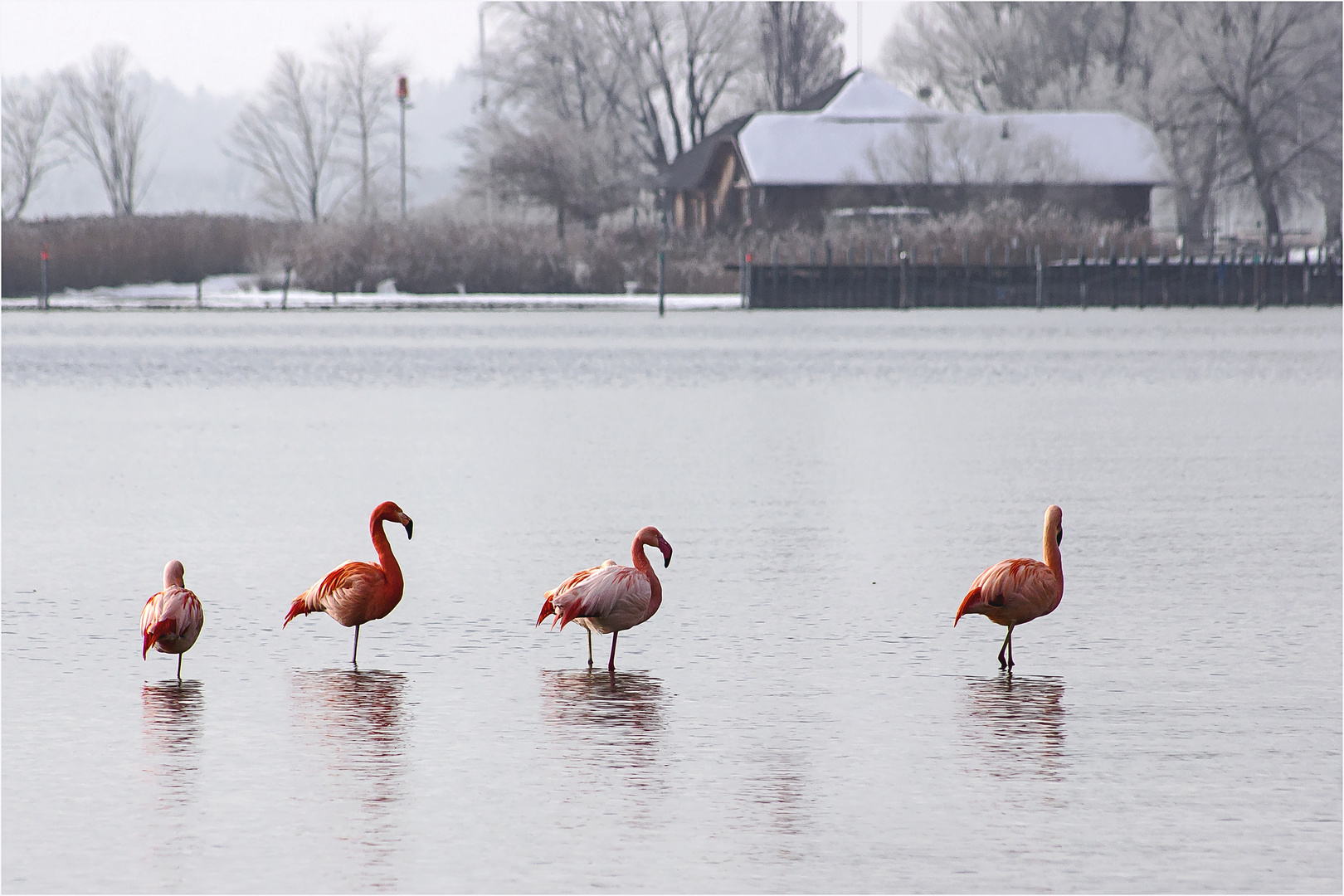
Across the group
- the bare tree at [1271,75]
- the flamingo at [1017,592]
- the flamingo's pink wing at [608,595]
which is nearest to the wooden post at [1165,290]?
the bare tree at [1271,75]

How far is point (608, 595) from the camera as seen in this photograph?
834 cm

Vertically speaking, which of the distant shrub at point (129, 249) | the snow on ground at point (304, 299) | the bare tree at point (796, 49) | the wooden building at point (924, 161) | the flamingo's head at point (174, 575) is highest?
the bare tree at point (796, 49)

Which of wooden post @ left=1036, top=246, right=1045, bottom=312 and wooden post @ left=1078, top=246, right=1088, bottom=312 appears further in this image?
wooden post @ left=1078, top=246, right=1088, bottom=312

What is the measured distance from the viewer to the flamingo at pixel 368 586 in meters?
8.66

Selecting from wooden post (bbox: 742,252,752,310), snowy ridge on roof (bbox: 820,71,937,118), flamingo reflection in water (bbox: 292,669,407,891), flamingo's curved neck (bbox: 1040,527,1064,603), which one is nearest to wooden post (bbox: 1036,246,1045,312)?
wooden post (bbox: 742,252,752,310)

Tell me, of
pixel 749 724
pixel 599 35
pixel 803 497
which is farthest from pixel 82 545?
pixel 599 35

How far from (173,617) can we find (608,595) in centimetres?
175

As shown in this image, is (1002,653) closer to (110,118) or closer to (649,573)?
(649,573)

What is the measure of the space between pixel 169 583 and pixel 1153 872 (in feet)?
14.2

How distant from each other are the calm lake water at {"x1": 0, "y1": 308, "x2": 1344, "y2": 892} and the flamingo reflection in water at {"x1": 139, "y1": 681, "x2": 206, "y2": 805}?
0.09 feet

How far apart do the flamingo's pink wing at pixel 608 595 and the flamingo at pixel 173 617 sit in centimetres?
150

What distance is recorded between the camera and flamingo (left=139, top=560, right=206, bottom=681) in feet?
27.1

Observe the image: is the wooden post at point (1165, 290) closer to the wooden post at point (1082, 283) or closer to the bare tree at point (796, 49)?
the wooden post at point (1082, 283)

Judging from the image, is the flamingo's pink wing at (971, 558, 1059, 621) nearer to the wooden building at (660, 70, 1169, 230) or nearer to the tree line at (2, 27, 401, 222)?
the wooden building at (660, 70, 1169, 230)
